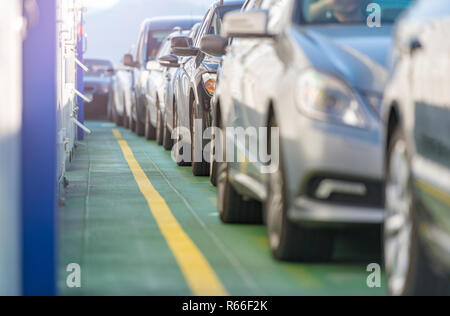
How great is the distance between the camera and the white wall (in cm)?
473

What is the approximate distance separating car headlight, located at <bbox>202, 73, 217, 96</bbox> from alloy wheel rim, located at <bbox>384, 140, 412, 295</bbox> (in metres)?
6.97

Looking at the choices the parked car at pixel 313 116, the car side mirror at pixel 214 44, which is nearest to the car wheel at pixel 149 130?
the car side mirror at pixel 214 44

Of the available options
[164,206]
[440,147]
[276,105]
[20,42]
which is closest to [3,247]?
[20,42]

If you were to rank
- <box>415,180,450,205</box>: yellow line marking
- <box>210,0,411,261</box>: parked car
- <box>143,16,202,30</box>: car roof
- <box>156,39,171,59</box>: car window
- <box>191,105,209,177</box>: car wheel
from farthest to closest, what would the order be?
<box>143,16,202,30</box>: car roof → <box>156,39,171,59</box>: car window → <box>191,105,209,177</box>: car wheel → <box>210,0,411,261</box>: parked car → <box>415,180,450,205</box>: yellow line marking

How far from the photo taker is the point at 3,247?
4766mm

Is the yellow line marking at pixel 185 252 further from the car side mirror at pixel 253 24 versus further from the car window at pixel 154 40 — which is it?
the car window at pixel 154 40

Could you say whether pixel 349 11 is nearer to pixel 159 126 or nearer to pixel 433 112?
pixel 433 112

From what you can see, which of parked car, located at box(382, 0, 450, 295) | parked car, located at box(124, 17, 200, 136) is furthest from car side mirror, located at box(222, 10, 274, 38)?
parked car, located at box(124, 17, 200, 136)

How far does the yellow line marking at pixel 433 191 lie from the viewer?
15.3 ft

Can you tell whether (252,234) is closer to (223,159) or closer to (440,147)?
(223,159)

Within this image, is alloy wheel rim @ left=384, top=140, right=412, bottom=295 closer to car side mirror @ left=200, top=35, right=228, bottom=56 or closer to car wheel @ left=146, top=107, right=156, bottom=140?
car side mirror @ left=200, top=35, right=228, bottom=56

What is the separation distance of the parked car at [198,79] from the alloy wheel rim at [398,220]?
694 cm

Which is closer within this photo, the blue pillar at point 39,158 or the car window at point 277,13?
the blue pillar at point 39,158

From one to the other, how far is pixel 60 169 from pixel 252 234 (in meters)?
3.25
